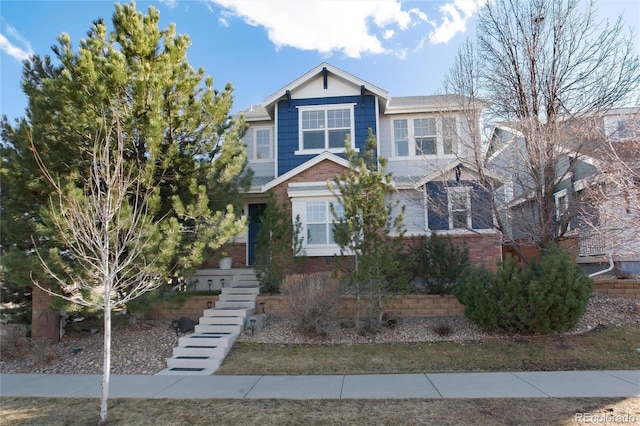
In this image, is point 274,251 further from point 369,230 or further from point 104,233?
point 104,233

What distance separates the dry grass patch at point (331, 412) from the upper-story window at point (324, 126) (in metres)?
10.8

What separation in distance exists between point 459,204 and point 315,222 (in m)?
4.82

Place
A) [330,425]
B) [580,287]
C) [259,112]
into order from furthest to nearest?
1. [259,112]
2. [580,287]
3. [330,425]

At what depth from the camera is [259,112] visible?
1723cm

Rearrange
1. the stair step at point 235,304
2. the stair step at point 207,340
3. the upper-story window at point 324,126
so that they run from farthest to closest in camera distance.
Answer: the upper-story window at point 324,126
the stair step at point 235,304
the stair step at point 207,340

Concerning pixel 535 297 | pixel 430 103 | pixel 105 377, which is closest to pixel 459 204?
pixel 535 297

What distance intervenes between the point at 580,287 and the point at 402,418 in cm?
559

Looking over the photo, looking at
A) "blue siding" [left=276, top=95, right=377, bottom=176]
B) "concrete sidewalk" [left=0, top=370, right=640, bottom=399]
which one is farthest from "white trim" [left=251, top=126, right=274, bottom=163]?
"concrete sidewalk" [left=0, top=370, right=640, bottom=399]

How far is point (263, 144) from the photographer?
56.0 ft

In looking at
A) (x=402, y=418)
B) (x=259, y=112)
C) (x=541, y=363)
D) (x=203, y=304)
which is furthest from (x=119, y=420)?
(x=259, y=112)

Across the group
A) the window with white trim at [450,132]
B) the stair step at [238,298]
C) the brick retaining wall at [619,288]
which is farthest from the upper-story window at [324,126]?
the brick retaining wall at [619,288]

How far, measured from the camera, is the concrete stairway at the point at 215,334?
842 cm

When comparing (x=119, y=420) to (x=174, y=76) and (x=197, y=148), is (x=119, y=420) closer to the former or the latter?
(x=197, y=148)

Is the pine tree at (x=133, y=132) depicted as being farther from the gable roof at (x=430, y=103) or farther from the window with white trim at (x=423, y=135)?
the window with white trim at (x=423, y=135)
